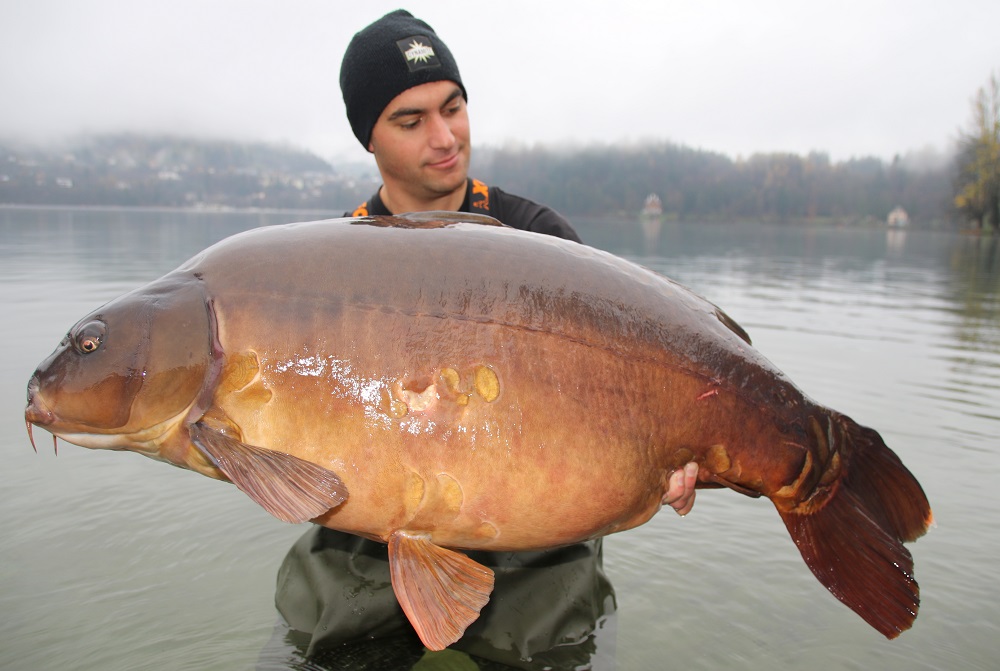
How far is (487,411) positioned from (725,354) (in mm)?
804

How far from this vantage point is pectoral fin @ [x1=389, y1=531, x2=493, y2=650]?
1981 millimetres

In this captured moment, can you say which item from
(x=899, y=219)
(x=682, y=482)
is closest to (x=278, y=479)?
(x=682, y=482)

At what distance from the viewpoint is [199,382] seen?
1979 millimetres

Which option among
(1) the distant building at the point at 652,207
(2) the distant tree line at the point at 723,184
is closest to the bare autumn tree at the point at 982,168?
(2) the distant tree line at the point at 723,184

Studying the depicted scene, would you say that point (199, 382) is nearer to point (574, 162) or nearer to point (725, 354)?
point (725, 354)

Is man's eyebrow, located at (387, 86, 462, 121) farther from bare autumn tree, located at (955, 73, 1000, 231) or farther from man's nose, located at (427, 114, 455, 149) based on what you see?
bare autumn tree, located at (955, 73, 1000, 231)

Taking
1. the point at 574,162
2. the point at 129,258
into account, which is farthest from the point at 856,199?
the point at 129,258

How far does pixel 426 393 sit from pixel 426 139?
2.09 m

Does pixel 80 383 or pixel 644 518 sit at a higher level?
pixel 80 383

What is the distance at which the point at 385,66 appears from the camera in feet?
12.3

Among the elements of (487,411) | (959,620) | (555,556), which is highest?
(487,411)

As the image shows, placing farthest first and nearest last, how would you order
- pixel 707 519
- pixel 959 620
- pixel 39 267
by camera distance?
pixel 39 267 → pixel 707 519 → pixel 959 620

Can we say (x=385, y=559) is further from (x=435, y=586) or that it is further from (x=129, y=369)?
(x=129, y=369)

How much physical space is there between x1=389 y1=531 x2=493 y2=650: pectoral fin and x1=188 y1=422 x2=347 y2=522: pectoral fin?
26 cm
